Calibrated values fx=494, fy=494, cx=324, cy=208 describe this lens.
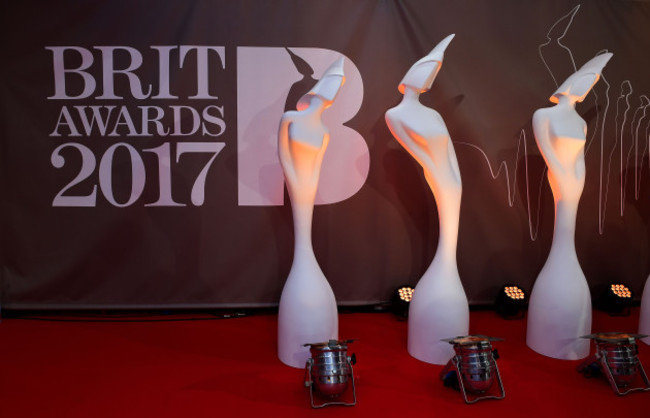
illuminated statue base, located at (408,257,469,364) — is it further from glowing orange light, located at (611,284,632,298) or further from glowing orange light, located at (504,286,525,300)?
glowing orange light, located at (611,284,632,298)

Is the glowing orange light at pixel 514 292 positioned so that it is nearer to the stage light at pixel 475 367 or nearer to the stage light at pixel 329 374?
the stage light at pixel 475 367

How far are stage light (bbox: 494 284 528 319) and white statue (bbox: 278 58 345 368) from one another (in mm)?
951

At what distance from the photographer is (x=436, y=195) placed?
181 cm

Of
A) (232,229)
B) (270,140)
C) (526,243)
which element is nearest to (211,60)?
(270,140)

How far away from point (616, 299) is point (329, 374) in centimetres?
160

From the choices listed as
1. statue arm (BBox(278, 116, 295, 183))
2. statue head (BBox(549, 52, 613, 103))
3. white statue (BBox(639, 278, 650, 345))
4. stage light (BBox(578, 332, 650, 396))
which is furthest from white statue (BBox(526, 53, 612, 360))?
statue arm (BBox(278, 116, 295, 183))

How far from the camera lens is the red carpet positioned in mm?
1517

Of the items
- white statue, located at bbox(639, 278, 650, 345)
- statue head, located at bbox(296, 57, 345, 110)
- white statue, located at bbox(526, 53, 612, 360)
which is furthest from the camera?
white statue, located at bbox(639, 278, 650, 345)

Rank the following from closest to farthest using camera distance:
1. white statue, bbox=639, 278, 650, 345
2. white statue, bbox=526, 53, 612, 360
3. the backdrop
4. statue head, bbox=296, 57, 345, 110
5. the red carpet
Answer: the red carpet, statue head, bbox=296, 57, 345, 110, white statue, bbox=526, 53, 612, 360, white statue, bbox=639, 278, 650, 345, the backdrop

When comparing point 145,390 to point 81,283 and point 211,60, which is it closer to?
point 81,283

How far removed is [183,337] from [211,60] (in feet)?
4.08

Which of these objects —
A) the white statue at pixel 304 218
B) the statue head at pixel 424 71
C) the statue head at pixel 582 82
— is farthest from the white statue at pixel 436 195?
the statue head at pixel 582 82

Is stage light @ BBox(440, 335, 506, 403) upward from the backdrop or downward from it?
downward

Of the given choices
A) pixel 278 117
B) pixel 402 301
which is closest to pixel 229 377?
pixel 402 301
